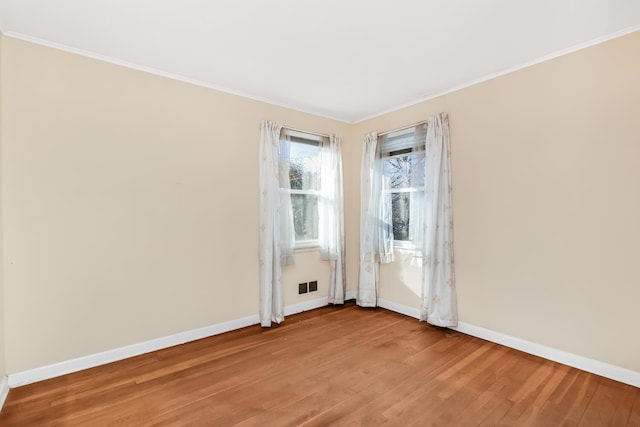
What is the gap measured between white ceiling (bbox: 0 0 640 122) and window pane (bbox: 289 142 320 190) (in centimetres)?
96

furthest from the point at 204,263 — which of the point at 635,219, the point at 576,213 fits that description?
the point at 635,219

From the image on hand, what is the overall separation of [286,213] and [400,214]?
1.42 metres

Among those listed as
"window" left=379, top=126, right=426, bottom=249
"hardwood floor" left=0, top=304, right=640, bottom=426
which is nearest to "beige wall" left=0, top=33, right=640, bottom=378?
"hardwood floor" left=0, top=304, right=640, bottom=426

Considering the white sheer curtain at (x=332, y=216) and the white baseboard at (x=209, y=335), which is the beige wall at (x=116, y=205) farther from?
the white sheer curtain at (x=332, y=216)

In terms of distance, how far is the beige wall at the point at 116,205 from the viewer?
7.45 ft

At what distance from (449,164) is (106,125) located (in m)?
3.24

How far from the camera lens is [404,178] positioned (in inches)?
149

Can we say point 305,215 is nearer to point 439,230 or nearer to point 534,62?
point 439,230

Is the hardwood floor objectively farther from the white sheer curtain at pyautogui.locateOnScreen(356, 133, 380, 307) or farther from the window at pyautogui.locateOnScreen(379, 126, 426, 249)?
the window at pyautogui.locateOnScreen(379, 126, 426, 249)

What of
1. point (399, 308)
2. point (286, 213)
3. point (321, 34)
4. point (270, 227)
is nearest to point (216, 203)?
point (270, 227)

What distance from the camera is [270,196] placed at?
3463 mm

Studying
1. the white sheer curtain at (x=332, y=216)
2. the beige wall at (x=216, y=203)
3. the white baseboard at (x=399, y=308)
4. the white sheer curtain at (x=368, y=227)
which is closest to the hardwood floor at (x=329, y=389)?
the beige wall at (x=216, y=203)

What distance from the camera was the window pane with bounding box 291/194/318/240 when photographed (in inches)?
153

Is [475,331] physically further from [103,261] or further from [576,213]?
[103,261]
